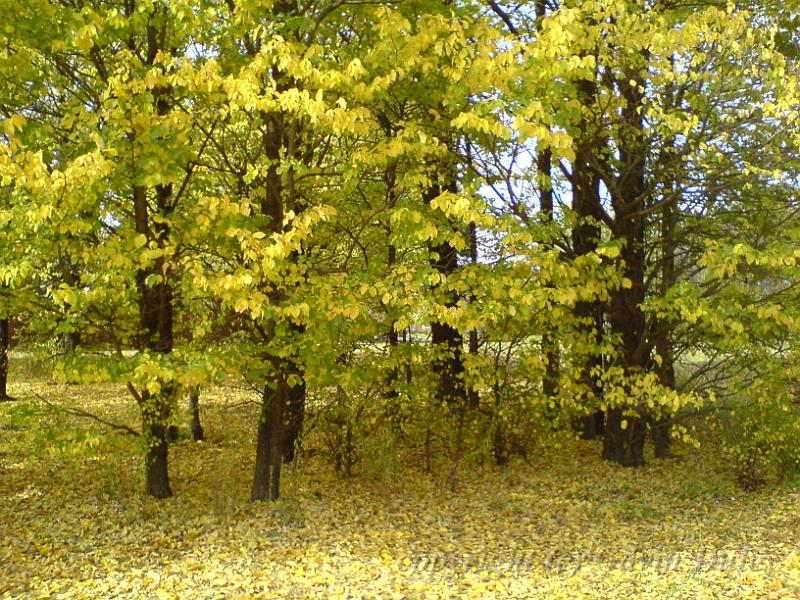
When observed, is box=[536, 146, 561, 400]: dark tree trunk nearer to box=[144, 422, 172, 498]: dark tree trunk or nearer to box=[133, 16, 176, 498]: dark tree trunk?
box=[133, 16, 176, 498]: dark tree trunk

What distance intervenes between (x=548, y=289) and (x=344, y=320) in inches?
81.5

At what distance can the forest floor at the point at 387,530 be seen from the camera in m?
5.79

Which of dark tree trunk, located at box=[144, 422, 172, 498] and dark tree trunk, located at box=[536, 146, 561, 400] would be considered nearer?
dark tree trunk, located at box=[536, 146, 561, 400]

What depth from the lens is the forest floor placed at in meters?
→ 5.79

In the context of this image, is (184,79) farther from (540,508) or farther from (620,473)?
(620,473)

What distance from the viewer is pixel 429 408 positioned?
862 centimetres

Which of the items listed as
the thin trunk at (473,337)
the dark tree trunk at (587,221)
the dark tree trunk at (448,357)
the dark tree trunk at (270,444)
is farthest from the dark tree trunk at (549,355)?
the dark tree trunk at (270,444)

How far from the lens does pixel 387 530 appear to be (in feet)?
24.1

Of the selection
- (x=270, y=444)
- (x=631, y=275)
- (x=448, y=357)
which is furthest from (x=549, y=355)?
(x=270, y=444)

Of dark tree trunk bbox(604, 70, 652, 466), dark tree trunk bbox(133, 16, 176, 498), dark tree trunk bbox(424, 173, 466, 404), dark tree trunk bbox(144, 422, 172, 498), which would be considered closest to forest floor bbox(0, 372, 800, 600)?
dark tree trunk bbox(144, 422, 172, 498)

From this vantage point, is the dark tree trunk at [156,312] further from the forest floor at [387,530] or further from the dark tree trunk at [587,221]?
the dark tree trunk at [587,221]

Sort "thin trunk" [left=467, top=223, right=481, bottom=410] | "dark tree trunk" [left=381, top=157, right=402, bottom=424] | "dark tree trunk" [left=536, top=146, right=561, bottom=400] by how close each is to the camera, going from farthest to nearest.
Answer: "thin trunk" [left=467, top=223, right=481, bottom=410] < "dark tree trunk" [left=381, top=157, right=402, bottom=424] < "dark tree trunk" [left=536, top=146, right=561, bottom=400]

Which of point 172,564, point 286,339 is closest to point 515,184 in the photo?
point 286,339

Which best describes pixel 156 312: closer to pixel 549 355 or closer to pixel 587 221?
pixel 549 355
